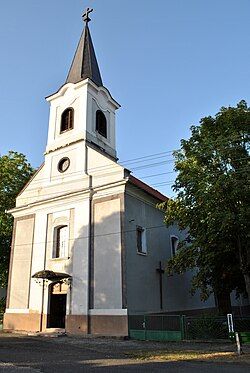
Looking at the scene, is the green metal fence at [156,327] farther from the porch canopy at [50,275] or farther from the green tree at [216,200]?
the porch canopy at [50,275]

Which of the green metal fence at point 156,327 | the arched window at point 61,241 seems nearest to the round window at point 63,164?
the arched window at point 61,241

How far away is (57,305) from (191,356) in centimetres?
1080

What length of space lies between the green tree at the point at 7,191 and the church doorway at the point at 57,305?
901 centimetres

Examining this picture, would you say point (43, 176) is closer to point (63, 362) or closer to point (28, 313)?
point (28, 313)

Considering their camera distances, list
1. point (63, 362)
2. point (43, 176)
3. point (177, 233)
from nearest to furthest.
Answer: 1. point (63, 362)
2. point (43, 176)
3. point (177, 233)

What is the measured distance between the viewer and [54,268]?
21.0 meters

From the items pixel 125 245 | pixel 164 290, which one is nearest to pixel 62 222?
pixel 125 245

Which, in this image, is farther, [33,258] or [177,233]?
[177,233]

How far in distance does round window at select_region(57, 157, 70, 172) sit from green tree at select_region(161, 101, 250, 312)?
791 cm

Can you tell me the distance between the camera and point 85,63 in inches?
1065

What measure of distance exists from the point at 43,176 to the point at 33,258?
224 inches

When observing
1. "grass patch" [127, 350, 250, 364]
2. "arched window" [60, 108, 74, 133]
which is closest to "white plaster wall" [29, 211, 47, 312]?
"arched window" [60, 108, 74, 133]

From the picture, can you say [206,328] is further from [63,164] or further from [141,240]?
[63,164]

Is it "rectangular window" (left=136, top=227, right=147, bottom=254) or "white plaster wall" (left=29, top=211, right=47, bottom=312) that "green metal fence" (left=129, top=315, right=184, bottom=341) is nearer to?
"rectangular window" (left=136, top=227, right=147, bottom=254)
